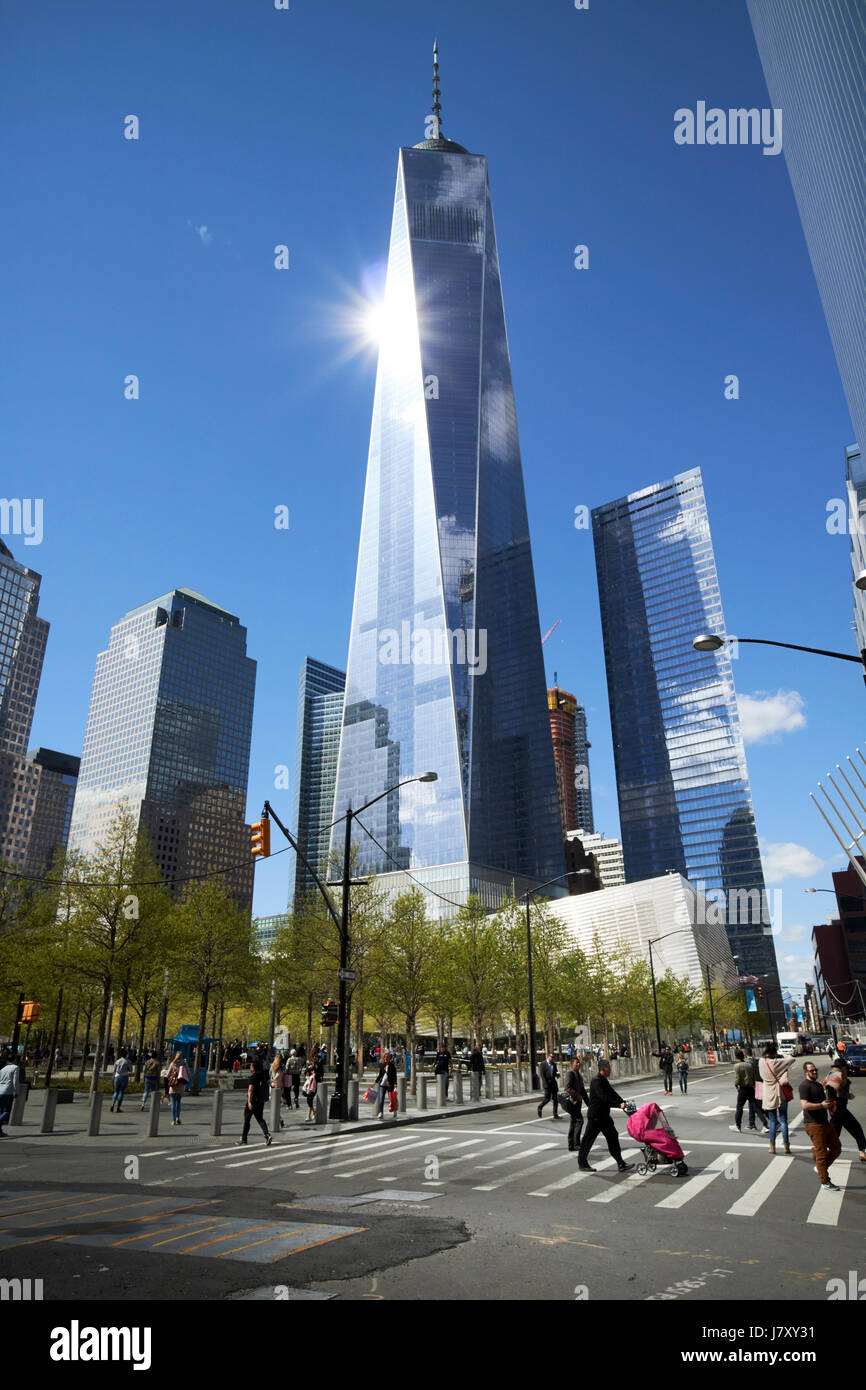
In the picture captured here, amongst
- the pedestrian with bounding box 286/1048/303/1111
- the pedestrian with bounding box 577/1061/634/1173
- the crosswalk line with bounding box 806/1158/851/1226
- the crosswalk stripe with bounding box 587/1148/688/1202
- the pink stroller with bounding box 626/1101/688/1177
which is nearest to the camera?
the crosswalk line with bounding box 806/1158/851/1226

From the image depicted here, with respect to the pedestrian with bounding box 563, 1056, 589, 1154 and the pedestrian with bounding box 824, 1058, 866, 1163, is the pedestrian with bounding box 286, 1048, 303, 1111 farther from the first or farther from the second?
the pedestrian with bounding box 824, 1058, 866, 1163

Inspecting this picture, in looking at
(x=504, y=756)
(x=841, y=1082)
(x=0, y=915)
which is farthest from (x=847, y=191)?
(x=504, y=756)

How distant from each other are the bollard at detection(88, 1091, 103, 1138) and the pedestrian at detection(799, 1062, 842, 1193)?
54.3 feet

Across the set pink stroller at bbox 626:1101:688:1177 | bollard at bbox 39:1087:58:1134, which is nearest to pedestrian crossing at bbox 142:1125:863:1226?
pink stroller at bbox 626:1101:688:1177

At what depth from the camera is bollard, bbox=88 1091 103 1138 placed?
20703mm

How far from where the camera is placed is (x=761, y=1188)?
13078mm

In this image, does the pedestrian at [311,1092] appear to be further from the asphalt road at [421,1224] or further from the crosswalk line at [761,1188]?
the crosswalk line at [761,1188]

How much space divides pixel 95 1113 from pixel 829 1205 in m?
17.7

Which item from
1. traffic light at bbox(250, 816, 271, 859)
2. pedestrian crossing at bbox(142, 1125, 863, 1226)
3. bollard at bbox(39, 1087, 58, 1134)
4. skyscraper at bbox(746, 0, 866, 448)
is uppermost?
skyscraper at bbox(746, 0, 866, 448)

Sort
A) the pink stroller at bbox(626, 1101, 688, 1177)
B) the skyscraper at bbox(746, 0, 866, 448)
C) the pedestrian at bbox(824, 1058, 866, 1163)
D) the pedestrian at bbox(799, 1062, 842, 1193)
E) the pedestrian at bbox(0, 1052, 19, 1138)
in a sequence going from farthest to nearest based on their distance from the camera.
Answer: the skyscraper at bbox(746, 0, 866, 448)
the pedestrian at bbox(0, 1052, 19, 1138)
the pink stroller at bbox(626, 1101, 688, 1177)
the pedestrian at bbox(824, 1058, 866, 1163)
the pedestrian at bbox(799, 1062, 842, 1193)

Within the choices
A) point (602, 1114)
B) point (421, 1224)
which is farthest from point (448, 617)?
point (421, 1224)

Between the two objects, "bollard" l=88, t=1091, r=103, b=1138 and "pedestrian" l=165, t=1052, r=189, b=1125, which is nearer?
"bollard" l=88, t=1091, r=103, b=1138
